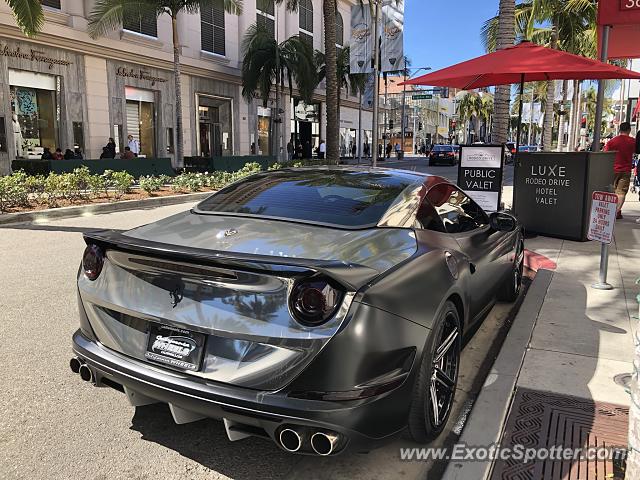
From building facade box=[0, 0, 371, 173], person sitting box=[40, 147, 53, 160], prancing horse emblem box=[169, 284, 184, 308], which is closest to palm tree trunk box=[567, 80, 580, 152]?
building facade box=[0, 0, 371, 173]

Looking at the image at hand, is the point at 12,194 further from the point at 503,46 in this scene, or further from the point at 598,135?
the point at 598,135

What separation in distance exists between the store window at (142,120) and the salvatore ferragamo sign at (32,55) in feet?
12.8

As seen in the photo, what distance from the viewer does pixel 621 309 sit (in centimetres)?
540

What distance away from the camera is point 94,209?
12.9 metres

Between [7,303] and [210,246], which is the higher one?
[210,246]

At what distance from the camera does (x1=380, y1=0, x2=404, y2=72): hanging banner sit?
2067 cm

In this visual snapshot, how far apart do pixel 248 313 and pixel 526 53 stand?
25.8ft

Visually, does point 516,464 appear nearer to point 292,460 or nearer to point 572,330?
point 292,460

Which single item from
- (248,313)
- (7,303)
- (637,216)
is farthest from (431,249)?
(637,216)

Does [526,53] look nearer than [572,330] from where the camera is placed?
No

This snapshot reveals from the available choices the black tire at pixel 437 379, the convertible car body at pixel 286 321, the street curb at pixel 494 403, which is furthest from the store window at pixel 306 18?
the black tire at pixel 437 379

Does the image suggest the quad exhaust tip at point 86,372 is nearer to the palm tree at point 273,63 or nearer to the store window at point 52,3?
the store window at point 52,3

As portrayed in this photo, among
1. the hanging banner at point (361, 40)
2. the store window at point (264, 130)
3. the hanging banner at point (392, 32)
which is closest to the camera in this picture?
the hanging banner at point (392, 32)

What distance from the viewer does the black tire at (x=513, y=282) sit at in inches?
215
